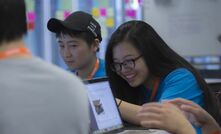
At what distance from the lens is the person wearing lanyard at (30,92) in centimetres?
69

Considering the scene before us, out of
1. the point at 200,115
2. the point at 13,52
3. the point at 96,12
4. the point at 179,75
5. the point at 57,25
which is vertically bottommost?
the point at 200,115

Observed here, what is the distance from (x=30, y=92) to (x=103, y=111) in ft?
2.43

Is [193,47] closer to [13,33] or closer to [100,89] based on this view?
[100,89]

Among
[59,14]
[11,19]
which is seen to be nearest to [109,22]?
[59,14]

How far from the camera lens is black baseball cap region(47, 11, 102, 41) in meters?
1.93

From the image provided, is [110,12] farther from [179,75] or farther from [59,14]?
[179,75]

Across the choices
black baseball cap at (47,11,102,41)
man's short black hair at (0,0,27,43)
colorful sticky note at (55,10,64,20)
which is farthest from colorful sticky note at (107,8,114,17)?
man's short black hair at (0,0,27,43)

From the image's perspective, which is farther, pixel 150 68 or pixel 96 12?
pixel 96 12

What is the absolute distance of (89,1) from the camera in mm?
3781

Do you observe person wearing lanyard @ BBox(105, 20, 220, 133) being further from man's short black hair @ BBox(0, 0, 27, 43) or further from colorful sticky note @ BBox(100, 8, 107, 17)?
colorful sticky note @ BBox(100, 8, 107, 17)

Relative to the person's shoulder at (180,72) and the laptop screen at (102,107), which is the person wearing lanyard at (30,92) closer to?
the laptop screen at (102,107)

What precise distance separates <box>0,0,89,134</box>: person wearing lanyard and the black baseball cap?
1.17 m

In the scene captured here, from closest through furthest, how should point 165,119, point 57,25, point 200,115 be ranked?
point 165,119 < point 200,115 < point 57,25

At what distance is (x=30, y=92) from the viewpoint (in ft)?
2.30
